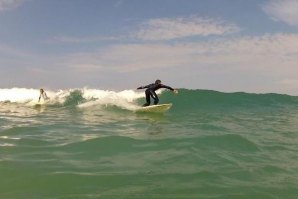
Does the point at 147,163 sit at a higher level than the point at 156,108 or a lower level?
lower

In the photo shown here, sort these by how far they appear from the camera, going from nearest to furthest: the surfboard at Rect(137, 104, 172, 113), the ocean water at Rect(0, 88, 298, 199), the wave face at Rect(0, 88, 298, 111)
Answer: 1. the ocean water at Rect(0, 88, 298, 199)
2. the surfboard at Rect(137, 104, 172, 113)
3. the wave face at Rect(0, 88, 298, 111)

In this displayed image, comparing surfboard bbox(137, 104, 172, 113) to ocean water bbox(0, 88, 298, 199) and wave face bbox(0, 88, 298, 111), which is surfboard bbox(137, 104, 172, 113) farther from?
ocean water bbox(0, 88, 298, 199)

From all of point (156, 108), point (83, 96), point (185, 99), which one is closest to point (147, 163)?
point (156, 108)

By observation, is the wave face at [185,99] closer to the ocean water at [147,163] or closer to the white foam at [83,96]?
the white foam at [83,96]

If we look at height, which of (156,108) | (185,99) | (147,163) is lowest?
(147,163)

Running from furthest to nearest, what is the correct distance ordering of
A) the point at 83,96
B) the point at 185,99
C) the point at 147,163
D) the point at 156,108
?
the point at 83,96 < the point at 185,99 < the point at 156,108 < the point at 147,163

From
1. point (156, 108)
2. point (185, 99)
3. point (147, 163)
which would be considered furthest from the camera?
point (185, 99)

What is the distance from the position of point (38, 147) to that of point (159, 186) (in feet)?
13.3

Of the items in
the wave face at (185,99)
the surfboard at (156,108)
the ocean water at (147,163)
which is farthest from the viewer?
the wave face at (185,99)

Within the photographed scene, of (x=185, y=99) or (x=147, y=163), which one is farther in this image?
(x=185, y=99)

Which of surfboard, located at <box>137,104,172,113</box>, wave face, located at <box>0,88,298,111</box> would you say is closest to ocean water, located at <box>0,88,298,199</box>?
surfboard, located at <box>137,104,172,113</box>

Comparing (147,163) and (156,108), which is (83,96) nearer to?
(156,108)

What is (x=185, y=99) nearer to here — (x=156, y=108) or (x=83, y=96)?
(x=156, y=108)

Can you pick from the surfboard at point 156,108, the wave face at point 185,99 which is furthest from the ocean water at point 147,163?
the wave face at point 185,99
